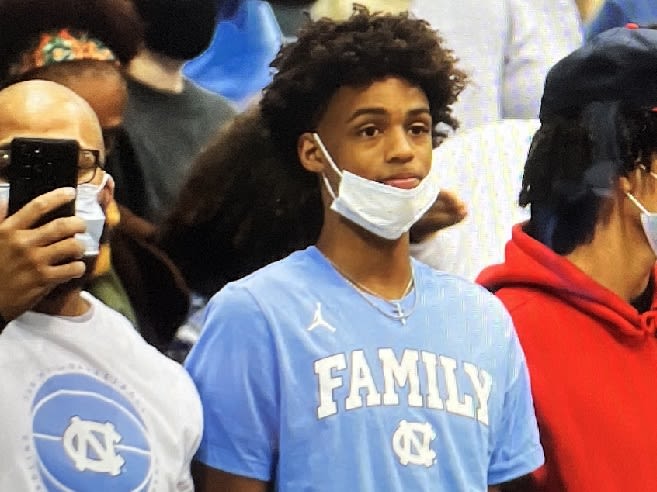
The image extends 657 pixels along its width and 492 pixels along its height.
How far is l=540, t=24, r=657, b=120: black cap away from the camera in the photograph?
1369 millimetres

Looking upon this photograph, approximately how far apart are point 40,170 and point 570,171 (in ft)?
2.14

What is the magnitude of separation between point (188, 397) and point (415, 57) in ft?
1.40

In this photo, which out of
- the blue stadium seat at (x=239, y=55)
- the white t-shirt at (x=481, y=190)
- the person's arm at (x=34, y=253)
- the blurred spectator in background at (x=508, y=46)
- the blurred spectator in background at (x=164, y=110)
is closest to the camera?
the person's arm at (x=34, y=253)

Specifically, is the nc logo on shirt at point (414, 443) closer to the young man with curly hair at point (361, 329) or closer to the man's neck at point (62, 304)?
the young man with curly hair at point (361, 329)

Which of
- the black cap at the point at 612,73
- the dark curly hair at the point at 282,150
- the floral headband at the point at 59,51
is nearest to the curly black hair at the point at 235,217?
the dark curly hair at the point at 282,150

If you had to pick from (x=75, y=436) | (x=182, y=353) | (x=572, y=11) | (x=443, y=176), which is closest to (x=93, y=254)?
(x=75, y=436)

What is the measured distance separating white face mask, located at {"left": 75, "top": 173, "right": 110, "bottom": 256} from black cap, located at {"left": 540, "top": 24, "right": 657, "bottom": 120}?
1.99ft

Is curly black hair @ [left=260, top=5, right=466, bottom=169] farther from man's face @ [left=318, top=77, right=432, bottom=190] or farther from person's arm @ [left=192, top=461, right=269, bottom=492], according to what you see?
person's arm @ [left=192, top=461, right=269, bottom=492]

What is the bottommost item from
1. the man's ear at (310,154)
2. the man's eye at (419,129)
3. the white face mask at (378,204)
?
the white face mask at (378,204)

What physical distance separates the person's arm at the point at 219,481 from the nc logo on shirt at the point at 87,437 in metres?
0.12

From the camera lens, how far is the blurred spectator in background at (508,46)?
1762 mm

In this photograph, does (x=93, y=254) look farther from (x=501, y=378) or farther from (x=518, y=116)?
(x=518, y=116)

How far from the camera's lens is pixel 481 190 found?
1657 millimetres

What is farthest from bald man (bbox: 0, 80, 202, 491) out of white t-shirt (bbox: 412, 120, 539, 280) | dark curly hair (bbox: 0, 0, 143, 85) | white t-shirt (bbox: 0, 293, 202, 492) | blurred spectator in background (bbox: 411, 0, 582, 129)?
blurred spectator in background (bbox: 411, 0, 582, 129)
